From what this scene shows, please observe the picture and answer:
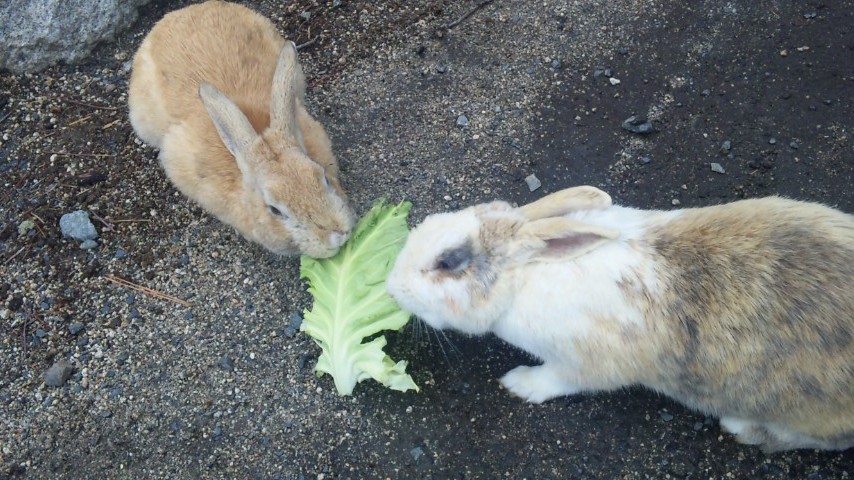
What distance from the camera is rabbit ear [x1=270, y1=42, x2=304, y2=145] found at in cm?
381

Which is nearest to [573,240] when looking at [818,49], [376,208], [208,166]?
[376,208]

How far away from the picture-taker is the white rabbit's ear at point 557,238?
3.06m

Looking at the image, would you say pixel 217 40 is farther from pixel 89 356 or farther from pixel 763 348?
pixel 763 348

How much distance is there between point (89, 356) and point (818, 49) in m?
5.11

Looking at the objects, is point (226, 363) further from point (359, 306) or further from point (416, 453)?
point (416, 453)

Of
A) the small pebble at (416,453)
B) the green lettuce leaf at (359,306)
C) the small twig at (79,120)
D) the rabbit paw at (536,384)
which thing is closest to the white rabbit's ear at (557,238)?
the rabbit paw at (536,384)

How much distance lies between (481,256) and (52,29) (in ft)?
12.9

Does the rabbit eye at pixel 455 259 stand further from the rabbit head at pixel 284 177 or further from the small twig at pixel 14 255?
the small twig at pixel 14 255

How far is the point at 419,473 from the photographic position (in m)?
3.62

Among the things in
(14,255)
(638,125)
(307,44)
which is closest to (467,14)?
(307,44)

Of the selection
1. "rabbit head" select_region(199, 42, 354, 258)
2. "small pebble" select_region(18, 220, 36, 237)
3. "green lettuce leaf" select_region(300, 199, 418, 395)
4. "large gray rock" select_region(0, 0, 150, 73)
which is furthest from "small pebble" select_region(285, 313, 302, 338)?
"large gray rock" select_region(0, 0, 150, 73)

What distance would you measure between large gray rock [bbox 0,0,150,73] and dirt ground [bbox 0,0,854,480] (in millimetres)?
134

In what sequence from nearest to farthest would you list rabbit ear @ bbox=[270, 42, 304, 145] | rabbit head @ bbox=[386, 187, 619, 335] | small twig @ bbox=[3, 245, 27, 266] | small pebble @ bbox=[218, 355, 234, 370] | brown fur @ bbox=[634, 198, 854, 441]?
brown fur @ bbox=[634, 198, 854, 441]
rabbit head @ bbox=[386, 187, 619, 335]
rabbit ear @ bbox=[270, 42, 304, 145]
small pebble @ bbox=[218, 355, 234, 370]
small twig @ bbox=[3, 245, 27, 266]

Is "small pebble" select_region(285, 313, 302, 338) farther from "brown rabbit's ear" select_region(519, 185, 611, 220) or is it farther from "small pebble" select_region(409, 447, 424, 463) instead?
"brown rabbit's ear" select_region(519, 185, 611, 220)
